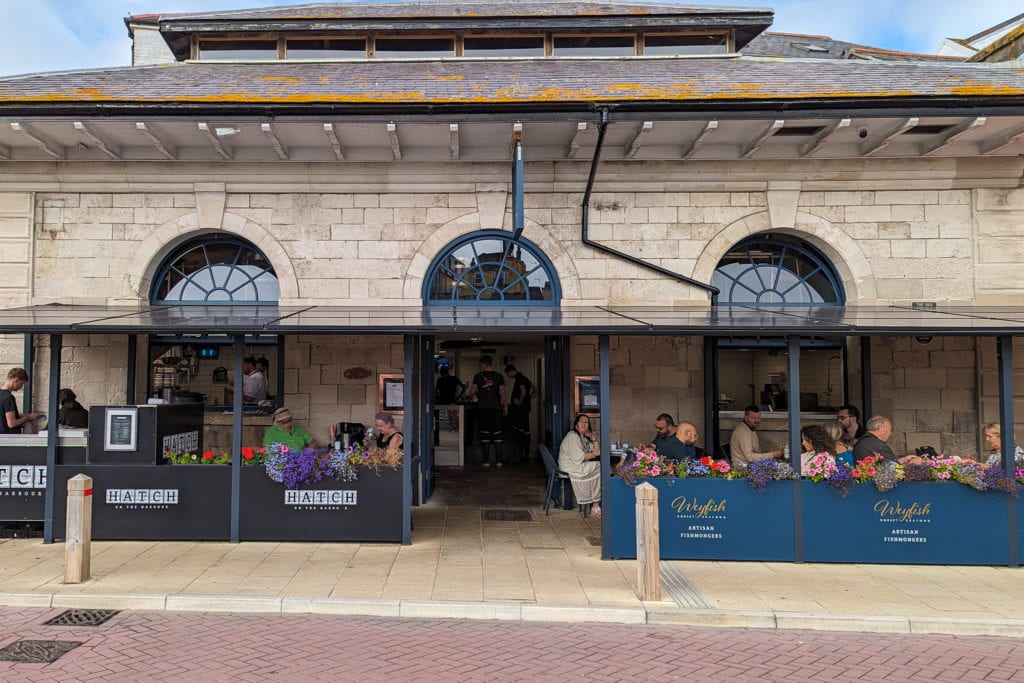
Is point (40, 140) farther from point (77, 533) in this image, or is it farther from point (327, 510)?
point (327, 510)

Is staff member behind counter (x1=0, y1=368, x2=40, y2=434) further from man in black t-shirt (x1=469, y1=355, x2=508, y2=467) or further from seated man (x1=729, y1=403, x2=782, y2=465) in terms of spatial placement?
seated man (x1=729, y1=403, x2=782, y2=465)

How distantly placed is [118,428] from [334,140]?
14.9 ft

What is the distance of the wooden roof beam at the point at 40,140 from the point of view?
8664 millimetres

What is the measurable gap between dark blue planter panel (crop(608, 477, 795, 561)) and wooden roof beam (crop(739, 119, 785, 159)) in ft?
15.4

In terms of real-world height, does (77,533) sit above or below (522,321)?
below

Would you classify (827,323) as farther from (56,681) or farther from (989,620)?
(56,681)

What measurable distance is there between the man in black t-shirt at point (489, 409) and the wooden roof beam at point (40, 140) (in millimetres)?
7381

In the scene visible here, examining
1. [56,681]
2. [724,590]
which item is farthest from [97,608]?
[724,590]

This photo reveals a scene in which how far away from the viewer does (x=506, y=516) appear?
892 centimetres

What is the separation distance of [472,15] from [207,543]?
924 cm

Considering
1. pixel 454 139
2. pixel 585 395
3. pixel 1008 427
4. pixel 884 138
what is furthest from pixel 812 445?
pixel 454 139

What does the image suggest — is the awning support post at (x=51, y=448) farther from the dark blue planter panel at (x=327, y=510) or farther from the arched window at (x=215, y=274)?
the arched window at (x=215, y=274)

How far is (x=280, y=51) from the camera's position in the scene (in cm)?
1161

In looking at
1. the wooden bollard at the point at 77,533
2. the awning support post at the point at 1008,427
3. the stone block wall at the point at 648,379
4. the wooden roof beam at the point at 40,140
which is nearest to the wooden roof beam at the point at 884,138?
the awning support post at the point at 1008,427
